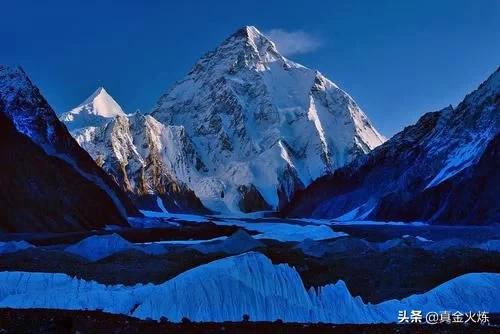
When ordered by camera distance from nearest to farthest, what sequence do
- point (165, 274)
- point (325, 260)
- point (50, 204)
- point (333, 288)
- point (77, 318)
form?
point (77, 318) < point (333, 288) < point (165, 274) < point (325, 260) < point (50, 204)

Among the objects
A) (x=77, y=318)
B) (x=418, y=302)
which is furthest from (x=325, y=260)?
(x=77, y=318)

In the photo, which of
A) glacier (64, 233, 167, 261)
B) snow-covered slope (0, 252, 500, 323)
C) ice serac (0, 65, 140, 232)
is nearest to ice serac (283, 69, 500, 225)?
ice serac (0, 65, 140, 232)

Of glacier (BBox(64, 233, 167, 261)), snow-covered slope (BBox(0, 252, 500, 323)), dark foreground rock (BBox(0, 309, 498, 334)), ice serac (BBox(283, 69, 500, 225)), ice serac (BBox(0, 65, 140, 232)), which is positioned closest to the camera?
dark foreground rock (BBox(0, 309, 498, 334))

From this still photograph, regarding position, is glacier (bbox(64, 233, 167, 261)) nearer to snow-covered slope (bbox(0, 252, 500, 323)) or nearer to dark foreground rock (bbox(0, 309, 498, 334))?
snow-covered slope (bbox(0, 252, 500, 323))

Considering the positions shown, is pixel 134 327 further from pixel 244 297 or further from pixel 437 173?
pixel 437 173

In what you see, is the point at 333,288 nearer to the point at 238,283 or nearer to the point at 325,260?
the point at 238,283

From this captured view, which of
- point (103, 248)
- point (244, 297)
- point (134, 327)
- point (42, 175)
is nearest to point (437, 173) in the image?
point (42, 175)
